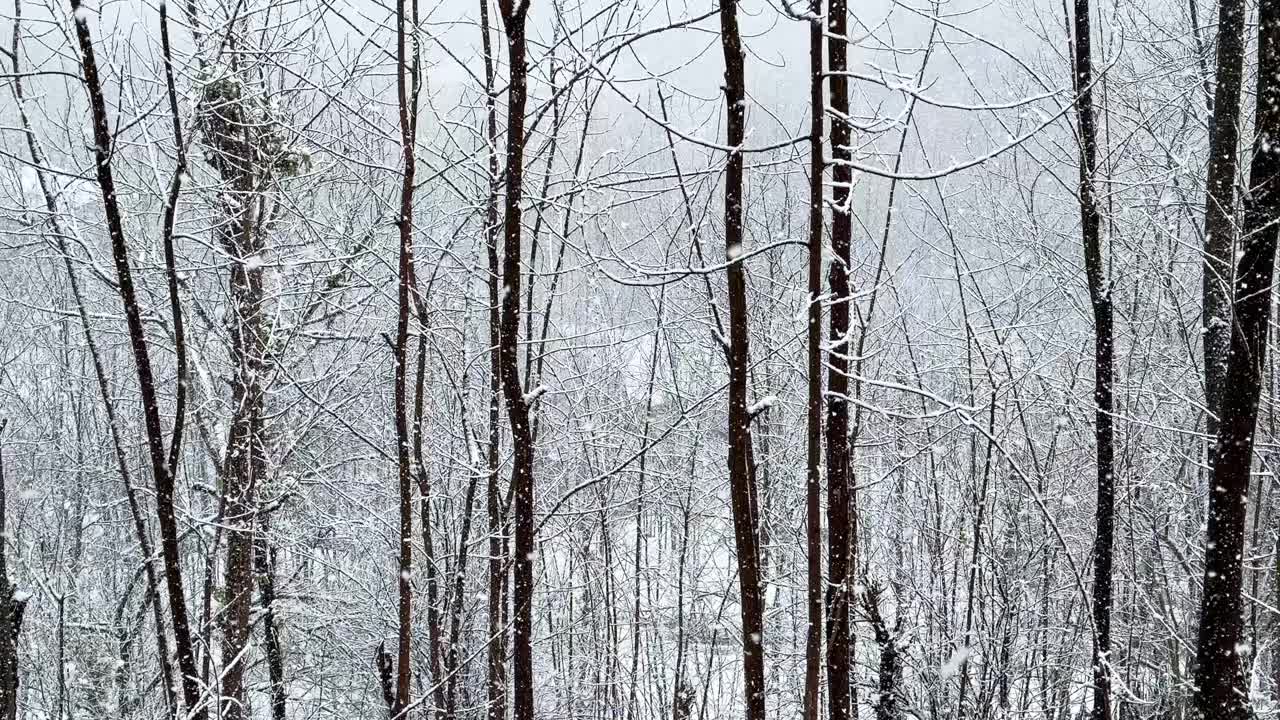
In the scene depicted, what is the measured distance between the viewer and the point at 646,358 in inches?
538

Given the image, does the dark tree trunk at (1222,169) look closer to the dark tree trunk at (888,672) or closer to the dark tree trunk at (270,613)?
the dark tree trunk at (888,672)

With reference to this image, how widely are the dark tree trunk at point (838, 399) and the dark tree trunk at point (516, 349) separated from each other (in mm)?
1461

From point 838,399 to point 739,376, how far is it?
17.7 inches

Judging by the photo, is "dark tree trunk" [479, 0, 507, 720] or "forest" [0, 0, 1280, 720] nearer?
"forest" [0, 0, 1280, 720]

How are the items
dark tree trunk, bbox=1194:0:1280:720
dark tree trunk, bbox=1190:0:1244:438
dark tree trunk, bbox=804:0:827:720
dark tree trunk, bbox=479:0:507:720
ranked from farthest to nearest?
dark tree trunk, bbox=479:0:507:720 < dark tree trunk, bbox=1190:0:1244:438 < dark tree trunk, bbox=1194:0:1280:720 < dark tree trunk, bbox=804:0:827:720

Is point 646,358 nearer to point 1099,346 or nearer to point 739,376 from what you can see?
point 1099,346

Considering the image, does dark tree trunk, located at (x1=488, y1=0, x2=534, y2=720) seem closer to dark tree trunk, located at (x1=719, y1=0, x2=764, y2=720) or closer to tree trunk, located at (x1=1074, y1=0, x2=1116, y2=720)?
dark tree trunk, located at (x1=719, y1=0, x2=764, y2=720)

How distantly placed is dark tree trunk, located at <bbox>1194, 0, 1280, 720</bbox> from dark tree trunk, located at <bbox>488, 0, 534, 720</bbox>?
146 inches

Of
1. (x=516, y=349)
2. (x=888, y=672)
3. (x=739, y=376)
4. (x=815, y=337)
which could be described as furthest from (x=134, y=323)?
(x=888, y=672)

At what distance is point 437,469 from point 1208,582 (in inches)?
352

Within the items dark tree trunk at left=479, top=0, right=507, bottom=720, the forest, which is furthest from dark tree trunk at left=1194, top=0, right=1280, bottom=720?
dark tree trunk at left=479, top=0, right=507, bottom=720

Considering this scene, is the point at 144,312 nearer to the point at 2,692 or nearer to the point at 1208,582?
the point at 2,692

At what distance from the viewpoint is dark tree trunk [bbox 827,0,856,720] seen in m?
3.74

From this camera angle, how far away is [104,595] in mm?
16516
